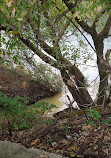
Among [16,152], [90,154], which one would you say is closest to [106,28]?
[90,154]

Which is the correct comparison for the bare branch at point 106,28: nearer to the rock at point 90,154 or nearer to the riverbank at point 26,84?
the rock at point 90,154

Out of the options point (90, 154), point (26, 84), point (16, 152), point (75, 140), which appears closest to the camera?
point (16, 152)

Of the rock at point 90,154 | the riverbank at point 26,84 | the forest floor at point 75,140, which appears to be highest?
the riverbank at point 26,84

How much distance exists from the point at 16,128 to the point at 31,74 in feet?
21.5

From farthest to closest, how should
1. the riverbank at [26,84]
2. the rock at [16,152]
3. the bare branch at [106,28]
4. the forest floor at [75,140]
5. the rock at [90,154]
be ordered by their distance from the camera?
1. the riverbank at [26,84]
2. the bare branch at [106,28]
3. the forest floor at [75,140]
4. the rock at [90,154]
5. the rock at [16,152]

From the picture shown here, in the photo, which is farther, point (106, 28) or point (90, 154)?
point (106, 28)

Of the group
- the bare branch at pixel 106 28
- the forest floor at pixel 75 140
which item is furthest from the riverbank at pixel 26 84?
the forest floor at pixel 75 140

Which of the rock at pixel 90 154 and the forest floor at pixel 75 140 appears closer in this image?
the rock at pixel 90 154

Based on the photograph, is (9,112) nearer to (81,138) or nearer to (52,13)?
(81,138)

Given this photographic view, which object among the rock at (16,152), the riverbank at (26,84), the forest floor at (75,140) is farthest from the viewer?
the riverbank at (26,84)

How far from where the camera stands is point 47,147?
232 centimetres

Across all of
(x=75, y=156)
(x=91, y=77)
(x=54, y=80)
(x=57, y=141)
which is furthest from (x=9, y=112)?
A: (x=91, y=77)

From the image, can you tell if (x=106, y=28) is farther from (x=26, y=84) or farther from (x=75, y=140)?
(x=26, y=84)

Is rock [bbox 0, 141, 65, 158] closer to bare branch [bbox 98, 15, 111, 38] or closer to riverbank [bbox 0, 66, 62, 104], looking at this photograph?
bare branch [bbox 98, 15, 111, 38]
